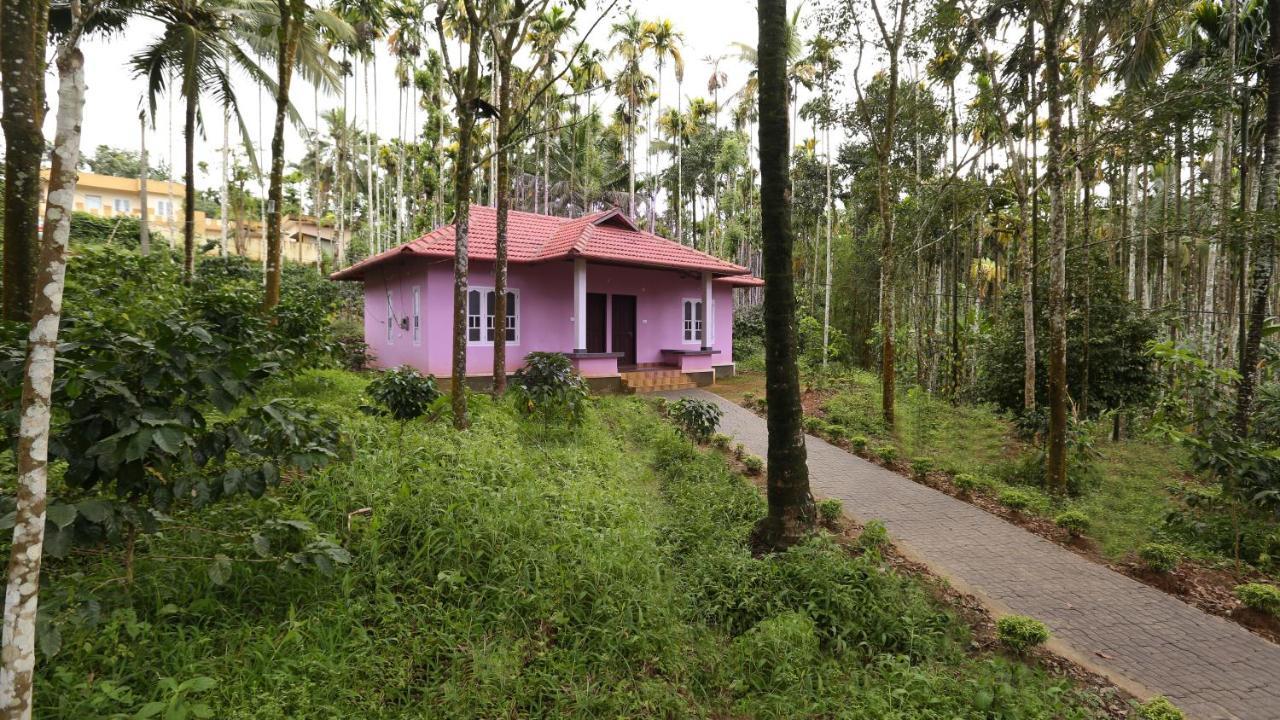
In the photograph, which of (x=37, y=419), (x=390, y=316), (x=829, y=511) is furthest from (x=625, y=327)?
(x=37, y=419)

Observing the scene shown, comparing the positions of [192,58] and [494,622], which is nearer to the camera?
[494,622]

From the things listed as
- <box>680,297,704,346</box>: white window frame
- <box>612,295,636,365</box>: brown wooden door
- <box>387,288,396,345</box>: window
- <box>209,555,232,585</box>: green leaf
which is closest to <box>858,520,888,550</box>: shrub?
<box>209,555,232,585</box>: green leaf

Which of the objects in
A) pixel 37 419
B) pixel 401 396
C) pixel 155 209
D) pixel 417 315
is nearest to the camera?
pixel 37 419

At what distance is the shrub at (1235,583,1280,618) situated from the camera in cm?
422

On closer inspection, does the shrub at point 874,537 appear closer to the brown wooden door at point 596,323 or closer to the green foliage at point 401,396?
the green foliage at point 401,396

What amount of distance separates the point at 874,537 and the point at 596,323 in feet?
34.1

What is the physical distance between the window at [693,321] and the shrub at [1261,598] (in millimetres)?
12420

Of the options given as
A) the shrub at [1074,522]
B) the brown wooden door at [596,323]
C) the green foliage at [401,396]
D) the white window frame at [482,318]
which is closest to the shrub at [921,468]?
the shrub at [1074,522]

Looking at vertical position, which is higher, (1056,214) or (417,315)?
(1056,214)

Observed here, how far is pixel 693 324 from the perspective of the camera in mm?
16219

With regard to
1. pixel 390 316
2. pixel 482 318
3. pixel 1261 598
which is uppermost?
pixel 390 316

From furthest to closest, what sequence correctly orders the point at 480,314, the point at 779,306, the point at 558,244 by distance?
the point at 558,244 < the point at 480,314 < the point at 779,306

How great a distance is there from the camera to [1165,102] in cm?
574

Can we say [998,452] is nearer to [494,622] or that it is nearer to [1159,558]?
[1159,558]
